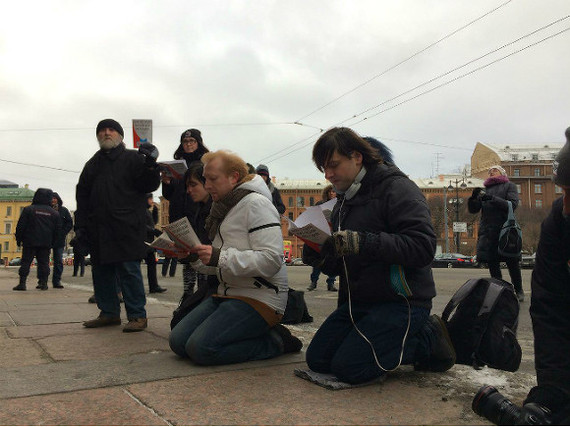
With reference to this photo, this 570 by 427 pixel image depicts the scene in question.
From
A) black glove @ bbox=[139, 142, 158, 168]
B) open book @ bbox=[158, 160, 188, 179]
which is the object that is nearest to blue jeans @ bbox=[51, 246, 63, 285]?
open book @ bbox=[158, 160, 188, 179]

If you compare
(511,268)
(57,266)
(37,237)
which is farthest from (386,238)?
(57,266)

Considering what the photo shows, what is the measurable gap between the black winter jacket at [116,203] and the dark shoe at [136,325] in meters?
0.51

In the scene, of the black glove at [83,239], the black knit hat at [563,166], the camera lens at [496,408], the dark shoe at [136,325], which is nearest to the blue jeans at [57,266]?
the black glove at [83,239]

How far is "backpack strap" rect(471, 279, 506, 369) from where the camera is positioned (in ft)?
9.04

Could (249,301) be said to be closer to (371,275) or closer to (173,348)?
(173,348)

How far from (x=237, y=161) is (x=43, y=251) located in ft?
24.7

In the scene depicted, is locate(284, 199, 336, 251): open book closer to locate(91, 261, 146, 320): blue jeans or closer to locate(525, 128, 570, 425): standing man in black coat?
locate(525, 128, 570, 425): standing man in black coat

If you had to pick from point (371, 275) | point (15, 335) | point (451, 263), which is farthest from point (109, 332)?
point (451, 263)

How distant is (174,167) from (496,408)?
375 centimetres

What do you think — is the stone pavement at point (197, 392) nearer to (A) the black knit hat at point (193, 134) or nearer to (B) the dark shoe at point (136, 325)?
(B) the dark shoe at point (136, 325)

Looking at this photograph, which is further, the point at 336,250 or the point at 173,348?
the point at 173,348

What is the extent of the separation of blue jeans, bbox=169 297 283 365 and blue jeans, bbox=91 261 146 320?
118cm

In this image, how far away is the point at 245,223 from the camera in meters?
3.40

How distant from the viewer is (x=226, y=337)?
3.20m
